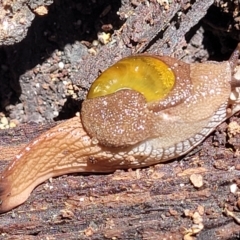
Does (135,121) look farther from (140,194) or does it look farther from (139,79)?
(140,194)

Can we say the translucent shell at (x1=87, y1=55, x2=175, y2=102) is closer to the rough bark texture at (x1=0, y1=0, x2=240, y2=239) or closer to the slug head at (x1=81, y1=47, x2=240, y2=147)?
the slug head at (x1=81, y1=47, x2=240, y2=147)

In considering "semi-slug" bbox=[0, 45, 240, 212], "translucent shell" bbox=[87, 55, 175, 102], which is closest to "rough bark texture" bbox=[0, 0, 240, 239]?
"semi-slug" bbox=[0, 45, 240, 212]

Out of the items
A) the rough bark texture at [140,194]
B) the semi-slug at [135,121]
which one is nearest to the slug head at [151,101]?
the semi-slug at [135,121]

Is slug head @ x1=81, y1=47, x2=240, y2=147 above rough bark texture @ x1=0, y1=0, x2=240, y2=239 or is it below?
above

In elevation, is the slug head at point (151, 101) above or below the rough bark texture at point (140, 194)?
above

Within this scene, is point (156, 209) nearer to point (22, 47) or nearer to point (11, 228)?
point (11, 228)

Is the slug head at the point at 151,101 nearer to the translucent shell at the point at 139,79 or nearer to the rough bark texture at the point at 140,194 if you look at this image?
the translucent shell at the point at 139,79

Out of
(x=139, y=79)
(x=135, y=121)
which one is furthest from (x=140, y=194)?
(x=139, y=79)
